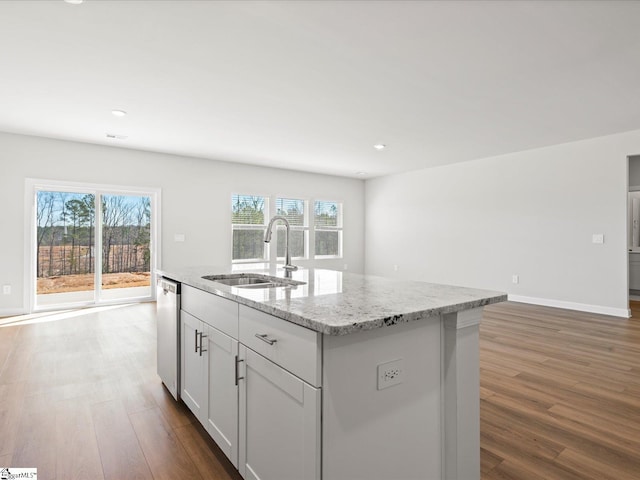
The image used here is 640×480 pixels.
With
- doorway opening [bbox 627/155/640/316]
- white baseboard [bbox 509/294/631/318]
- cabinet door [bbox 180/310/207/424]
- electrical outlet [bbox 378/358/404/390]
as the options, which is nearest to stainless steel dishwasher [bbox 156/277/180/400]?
cabinet door [bbox 180/310/207/424]

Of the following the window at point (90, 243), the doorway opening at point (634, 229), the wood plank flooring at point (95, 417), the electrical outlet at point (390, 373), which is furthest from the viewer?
the doorway opening at point (634, 229)

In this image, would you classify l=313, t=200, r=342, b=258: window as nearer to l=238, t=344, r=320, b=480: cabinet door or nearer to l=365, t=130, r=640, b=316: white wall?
l=365, t=130, r=640, b=316: white wall

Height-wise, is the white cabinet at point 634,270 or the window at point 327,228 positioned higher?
the window at point 327,228

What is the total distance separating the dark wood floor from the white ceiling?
8.20ft

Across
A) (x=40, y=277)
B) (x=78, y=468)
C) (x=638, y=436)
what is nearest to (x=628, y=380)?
(x=638, y=436)

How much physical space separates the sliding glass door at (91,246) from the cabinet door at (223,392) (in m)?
4.74

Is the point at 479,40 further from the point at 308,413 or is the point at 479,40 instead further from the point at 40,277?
the point at 40,277

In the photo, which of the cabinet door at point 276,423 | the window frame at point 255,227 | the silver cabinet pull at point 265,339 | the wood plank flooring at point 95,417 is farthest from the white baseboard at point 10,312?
the silver cabinet pull at point 265,339

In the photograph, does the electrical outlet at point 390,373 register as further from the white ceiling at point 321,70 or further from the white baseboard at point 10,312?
the white baseboard at point 10,312

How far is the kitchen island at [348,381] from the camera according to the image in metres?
1.10

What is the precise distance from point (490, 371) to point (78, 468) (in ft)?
9.08

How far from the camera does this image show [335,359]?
1095 millimetres
